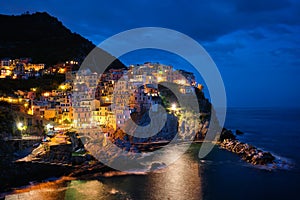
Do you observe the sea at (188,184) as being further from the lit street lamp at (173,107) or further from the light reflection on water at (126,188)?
the lit street lamp at (173,107)

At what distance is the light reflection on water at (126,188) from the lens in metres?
18.0

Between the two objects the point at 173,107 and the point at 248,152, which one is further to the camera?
the point at 173,107

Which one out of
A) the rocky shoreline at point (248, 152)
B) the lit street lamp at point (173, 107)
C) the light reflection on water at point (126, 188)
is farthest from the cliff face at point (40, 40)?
the light reflection on water at point (126, 188)

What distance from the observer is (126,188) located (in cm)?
1952

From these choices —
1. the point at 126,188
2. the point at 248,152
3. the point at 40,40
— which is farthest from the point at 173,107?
the point at 40,40

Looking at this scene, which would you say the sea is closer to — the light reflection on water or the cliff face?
the light reflection on water

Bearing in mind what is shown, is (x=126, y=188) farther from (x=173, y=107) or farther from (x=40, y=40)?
(x=40, y=40)

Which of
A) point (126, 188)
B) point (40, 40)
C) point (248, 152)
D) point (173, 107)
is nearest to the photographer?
point (126, 188)

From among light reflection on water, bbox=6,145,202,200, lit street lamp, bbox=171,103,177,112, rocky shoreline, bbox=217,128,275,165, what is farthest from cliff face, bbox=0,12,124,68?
light reflection on water, bbox=6,145,202,200

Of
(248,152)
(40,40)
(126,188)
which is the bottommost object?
(126,188)

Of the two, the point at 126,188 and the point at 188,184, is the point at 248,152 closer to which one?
the point at 188,184

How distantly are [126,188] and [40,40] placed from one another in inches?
2540

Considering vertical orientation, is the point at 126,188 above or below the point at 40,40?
below

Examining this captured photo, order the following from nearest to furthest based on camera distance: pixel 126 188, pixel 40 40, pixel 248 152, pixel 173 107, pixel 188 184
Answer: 1. pixel 126 188
2. pixel 188 184
3. pixel 248 152
4. pixel 173 107
5. pixel 40 40
